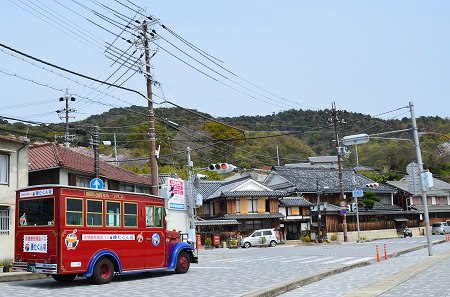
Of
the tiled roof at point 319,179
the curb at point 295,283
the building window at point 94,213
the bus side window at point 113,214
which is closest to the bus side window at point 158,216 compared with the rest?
the bus side window at point 113,214

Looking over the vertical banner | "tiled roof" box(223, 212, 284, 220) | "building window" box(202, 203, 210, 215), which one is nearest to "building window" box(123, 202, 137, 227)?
the vertical banner

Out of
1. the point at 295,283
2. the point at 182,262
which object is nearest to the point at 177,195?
the point at 182,262

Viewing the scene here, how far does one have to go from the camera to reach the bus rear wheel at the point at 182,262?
62.3 feet

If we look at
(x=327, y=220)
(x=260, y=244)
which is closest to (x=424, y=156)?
(x=327, y=220)

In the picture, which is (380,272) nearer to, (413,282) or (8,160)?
(413,282)

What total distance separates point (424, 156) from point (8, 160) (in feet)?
268

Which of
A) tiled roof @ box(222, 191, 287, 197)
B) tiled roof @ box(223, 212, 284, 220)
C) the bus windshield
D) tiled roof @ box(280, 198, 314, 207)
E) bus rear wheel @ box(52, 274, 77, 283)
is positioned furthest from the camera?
tiled roof @ box(280, 198, 314, 207)

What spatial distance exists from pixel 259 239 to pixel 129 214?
110 feet

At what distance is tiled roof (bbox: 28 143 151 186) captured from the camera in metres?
31.3

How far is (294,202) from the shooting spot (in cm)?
5950

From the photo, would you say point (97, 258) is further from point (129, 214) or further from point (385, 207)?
point (385, 207)

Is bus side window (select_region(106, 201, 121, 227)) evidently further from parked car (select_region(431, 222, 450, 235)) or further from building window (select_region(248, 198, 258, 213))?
parked car (select_region(431, 222, 450, 235))

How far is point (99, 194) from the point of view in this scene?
1598 cm

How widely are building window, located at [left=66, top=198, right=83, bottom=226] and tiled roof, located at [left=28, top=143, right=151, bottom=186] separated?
1574cm
